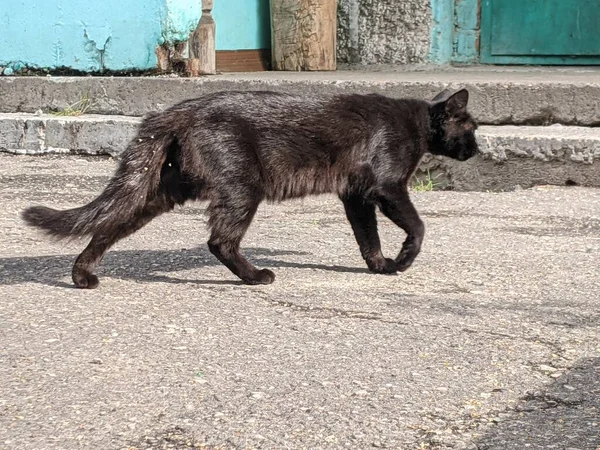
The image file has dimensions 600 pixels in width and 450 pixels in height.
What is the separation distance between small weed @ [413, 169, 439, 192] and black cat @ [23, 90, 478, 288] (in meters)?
2.01

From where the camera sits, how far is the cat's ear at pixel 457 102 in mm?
5305

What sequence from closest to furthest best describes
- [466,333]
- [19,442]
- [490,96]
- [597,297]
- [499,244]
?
[19,442], [466,333], [597,297], [499,244], [490,96]

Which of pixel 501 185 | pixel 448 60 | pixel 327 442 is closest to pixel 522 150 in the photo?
pixel 501 185

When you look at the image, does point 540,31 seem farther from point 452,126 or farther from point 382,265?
point 382,265

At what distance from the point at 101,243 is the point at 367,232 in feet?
4.18

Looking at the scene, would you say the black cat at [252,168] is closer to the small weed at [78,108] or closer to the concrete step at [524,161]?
the concrete step at [524,161]

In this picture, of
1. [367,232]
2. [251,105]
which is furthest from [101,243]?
[367,232]

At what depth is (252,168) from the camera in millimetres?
4629

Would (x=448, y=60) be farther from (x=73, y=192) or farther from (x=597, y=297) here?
(x=597, y=297)

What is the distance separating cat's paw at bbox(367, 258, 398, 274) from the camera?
4995 mm

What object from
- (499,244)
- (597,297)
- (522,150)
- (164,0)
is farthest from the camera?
(164,0)

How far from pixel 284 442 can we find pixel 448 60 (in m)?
6.93

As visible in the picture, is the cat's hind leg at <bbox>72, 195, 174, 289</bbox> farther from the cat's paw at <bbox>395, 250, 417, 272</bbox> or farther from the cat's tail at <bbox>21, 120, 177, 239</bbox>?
the cat's paw at <bbox>395, 250, 417, 272</bbox>

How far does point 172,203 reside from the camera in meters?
4.77
